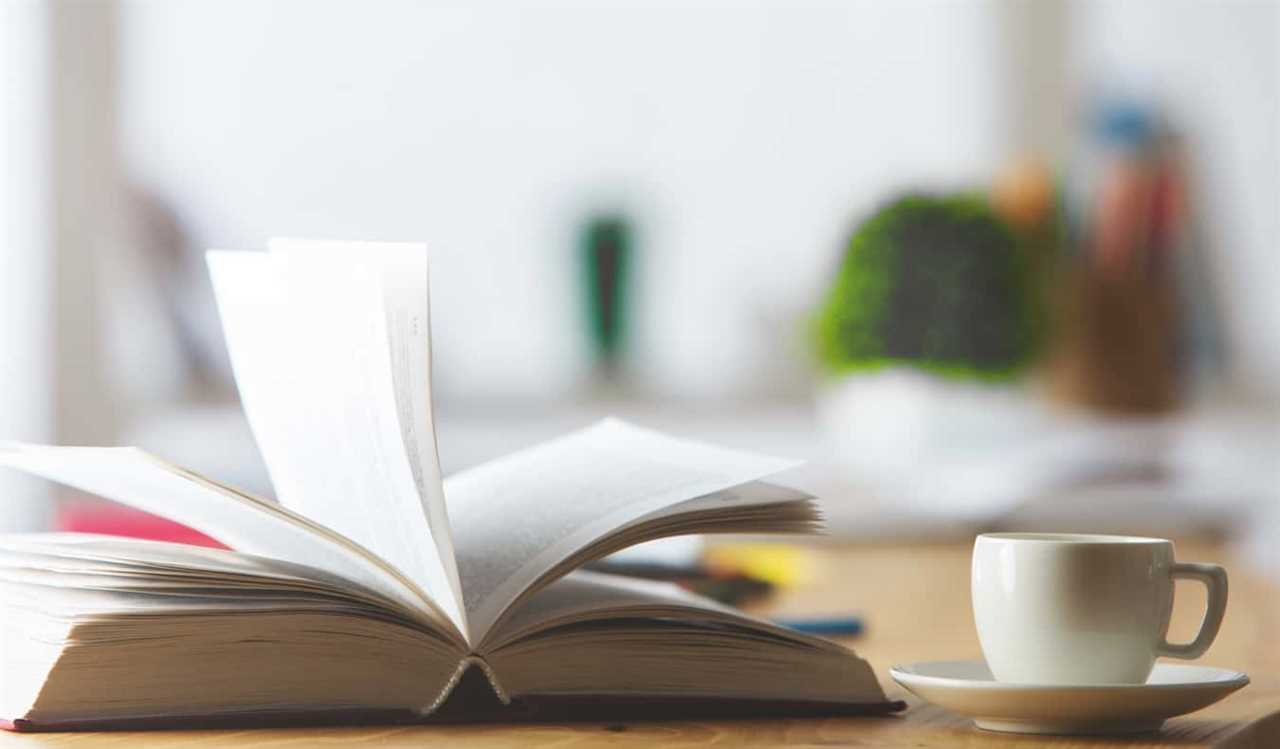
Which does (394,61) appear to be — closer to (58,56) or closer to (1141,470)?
(58,56)

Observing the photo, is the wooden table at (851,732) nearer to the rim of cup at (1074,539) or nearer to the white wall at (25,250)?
the rim of cup at (1074,539)

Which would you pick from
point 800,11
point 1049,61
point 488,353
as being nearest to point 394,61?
point 488,353

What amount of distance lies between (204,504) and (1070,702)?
13.8 inches

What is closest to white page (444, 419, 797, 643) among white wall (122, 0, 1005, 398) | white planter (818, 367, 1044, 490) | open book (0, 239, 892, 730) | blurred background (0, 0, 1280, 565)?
open book (0, 239, 892, 730)

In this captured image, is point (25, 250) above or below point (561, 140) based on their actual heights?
below

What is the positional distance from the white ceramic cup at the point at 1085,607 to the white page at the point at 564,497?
11 centimetres

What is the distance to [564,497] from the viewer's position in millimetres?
739

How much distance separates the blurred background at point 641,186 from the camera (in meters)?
3.17

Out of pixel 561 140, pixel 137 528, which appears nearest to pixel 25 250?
pixel 561 140

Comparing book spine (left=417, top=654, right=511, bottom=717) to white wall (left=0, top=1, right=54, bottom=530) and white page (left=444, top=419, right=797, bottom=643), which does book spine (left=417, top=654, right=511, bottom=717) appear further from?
white wall (left=0, top=1, right=54, bottom=530)

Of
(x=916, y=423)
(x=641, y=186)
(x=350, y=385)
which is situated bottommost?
(x=916, y=423)

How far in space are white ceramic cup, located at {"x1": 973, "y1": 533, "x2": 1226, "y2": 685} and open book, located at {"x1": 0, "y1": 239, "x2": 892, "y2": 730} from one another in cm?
8

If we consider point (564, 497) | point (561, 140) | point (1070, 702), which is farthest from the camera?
point (561, 140)

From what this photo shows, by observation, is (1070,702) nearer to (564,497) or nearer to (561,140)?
(564,497)
